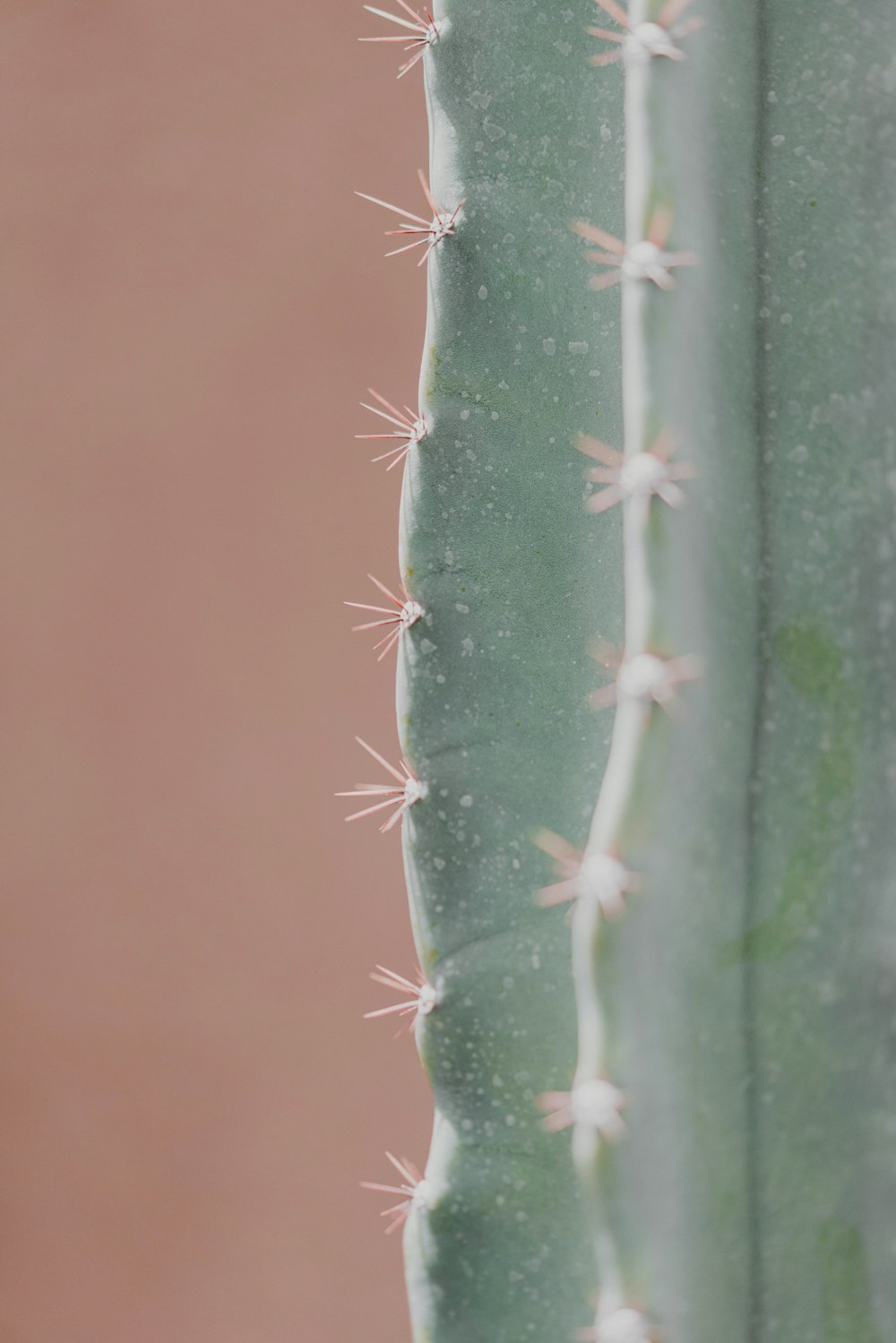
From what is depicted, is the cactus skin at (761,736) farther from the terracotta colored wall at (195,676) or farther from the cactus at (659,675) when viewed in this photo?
the terracotta colored wall at (195,676)

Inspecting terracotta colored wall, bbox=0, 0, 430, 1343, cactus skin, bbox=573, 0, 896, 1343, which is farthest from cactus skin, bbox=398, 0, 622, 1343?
terracotta colored wall, bbox=0, 0, 430, 1343

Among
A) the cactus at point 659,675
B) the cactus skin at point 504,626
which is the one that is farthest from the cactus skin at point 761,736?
the cactus skin at point 504,626

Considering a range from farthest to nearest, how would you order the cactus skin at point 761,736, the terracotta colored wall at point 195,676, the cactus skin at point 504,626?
the terracotta colored wall at point 195,676 → the cactus skin at point 504,626 → the cactus skin at point 761,736

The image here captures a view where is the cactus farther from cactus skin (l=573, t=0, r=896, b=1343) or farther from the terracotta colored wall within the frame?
the terracotta colored wall

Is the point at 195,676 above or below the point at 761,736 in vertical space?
above

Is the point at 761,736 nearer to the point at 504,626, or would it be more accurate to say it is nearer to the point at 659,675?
the point at 659,675

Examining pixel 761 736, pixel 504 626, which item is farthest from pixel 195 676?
pixel 761 736

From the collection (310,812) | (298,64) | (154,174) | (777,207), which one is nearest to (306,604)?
(310,812)
